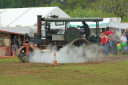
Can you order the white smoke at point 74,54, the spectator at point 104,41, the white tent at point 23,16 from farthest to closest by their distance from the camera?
the white tent at point 23,16
the spectator at point 104,41
the white smoke at point 74,54

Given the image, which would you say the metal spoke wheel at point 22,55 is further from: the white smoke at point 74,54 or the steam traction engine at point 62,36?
the white smoke at point 74,54

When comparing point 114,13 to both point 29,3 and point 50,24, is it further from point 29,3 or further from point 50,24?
point 50,24


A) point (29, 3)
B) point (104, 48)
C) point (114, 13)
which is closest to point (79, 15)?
point (114, 13)

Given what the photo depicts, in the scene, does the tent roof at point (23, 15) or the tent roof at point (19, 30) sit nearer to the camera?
the tent roof at point (19, 30)

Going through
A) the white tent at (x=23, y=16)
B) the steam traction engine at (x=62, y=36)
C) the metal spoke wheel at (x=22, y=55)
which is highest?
the white tent at (x=23, y=16)

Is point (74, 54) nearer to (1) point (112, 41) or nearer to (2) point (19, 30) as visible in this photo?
(1) point (112, 41)

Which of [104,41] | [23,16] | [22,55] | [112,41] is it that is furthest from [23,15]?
[22,55]

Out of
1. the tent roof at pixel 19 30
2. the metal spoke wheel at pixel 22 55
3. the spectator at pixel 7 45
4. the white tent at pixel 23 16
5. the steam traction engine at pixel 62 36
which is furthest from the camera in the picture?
the white tent at pixel 23 16

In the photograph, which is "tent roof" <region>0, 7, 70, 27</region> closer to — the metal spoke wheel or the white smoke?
the metal spoke wheel

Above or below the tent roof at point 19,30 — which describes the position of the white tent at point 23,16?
above

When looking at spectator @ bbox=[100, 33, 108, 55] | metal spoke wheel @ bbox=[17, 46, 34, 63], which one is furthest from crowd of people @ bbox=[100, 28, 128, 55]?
metal spoke wheel @ bbox=[17, 46, 34, 63]

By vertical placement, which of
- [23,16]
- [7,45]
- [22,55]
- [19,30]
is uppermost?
[23,16]

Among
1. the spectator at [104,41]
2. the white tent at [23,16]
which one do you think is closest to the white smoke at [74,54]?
the spectator at [104,41]

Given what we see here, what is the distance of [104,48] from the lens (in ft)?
72.1
